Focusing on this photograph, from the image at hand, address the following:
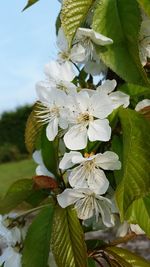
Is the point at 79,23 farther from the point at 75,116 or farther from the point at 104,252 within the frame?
the point at 104,252

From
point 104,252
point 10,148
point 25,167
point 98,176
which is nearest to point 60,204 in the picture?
point 98,176

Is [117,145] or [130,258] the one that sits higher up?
[117,145]

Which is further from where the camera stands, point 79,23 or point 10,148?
point 10,148

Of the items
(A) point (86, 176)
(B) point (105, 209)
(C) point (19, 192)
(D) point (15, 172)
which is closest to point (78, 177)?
(A) point (86, 176)

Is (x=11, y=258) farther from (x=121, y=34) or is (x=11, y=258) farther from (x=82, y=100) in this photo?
(x=121, y=34)

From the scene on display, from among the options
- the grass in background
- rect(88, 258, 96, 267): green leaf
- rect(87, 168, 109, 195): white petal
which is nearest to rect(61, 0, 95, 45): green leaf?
rect(87, 168, 109, 195): white petal

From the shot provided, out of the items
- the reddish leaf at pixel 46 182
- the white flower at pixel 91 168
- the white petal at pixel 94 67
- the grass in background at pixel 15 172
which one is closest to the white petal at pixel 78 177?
the white flower at pixel 91 168

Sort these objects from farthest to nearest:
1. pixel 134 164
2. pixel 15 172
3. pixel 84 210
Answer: pixel 15 172 → pixel 84 210 → pixel 134 164
